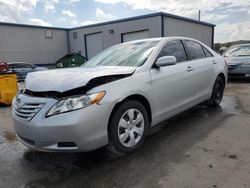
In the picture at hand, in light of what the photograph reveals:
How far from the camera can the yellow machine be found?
23.2 feet

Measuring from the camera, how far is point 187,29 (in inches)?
824

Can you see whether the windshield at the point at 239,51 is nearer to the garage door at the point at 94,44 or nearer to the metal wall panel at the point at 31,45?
the garage door at the point at 94,44

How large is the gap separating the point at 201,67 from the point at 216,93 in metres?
1.11

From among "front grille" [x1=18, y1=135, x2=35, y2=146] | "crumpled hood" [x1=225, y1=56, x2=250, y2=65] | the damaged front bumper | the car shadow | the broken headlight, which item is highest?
"crumpled hood" [x1=225, y1=56, x2=250, y2=65]

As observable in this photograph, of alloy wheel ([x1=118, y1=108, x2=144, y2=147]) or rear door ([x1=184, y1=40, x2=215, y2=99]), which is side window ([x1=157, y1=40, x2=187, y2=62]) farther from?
alloy wheel ([x1=118, y1=108, x2=144, y2=147])

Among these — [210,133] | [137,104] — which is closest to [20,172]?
[137,104]

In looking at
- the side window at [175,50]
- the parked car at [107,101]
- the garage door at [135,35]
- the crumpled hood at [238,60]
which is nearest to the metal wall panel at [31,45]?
the garage door at [135,35]

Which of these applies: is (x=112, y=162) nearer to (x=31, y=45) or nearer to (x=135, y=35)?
(x=135, y=35)

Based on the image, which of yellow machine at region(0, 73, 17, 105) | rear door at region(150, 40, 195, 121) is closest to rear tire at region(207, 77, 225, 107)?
rear door at region(150, 40, 195, 121)

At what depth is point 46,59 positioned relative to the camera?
76.6ft

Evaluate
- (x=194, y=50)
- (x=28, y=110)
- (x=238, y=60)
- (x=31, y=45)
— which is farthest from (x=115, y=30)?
(x=28, y=110)

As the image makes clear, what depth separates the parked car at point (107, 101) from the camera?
106 inches

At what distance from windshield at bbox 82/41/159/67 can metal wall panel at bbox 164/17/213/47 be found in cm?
1397

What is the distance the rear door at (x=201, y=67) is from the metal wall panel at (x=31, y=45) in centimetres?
1903
